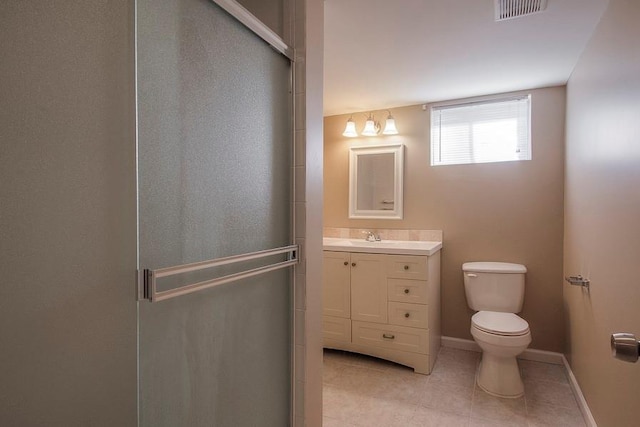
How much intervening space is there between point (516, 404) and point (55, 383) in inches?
95.1

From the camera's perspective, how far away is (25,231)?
605 millimetres

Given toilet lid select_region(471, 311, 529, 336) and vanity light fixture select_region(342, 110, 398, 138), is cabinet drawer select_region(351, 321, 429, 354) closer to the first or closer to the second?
toilet lid select_region(471, 311, 529, 336)

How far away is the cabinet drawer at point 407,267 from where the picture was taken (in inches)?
98.0

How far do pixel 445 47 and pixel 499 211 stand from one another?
56.9 inches

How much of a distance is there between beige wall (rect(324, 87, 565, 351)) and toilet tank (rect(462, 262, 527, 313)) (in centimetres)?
20

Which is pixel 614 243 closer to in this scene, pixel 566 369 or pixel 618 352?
pixel 618 352

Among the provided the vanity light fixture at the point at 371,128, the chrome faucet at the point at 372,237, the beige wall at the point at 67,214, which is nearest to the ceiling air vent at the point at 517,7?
the vanity light fixture at the point at 371,128

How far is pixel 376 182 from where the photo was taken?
10.6 ft

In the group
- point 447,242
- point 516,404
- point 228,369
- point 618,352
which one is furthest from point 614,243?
point 228,369

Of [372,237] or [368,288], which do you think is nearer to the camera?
[368,288]

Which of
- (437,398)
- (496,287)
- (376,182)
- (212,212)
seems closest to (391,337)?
(437,398)

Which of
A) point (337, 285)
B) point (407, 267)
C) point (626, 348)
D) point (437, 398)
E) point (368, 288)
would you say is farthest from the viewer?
point (337, 285)

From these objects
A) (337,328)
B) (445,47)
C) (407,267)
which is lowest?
(337,328)

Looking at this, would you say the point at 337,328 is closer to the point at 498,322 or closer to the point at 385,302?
the point at 385,302
